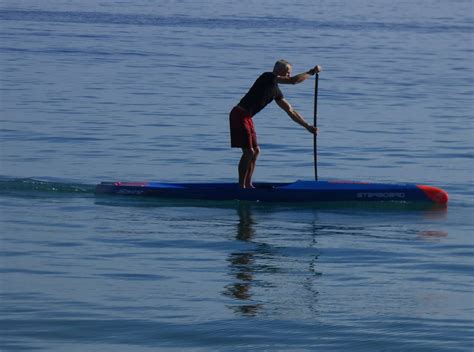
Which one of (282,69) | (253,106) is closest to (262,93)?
(253,106)

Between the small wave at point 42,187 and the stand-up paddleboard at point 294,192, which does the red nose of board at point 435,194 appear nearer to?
the stand-up paddleboard at point 294,192

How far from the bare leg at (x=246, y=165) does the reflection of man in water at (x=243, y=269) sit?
0.45m

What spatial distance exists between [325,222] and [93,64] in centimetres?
2358

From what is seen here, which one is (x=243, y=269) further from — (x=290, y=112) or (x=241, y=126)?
(x=290, y=112)

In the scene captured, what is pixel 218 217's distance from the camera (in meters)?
16.8

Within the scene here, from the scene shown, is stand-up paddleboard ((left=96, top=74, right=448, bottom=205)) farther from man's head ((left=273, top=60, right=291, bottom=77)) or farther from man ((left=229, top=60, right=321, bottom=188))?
man's head ((left=273, top=60, right=291, bottom=77))

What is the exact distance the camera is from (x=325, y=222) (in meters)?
16.6

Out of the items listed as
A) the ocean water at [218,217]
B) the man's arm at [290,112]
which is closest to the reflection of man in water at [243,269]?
the ocean water at [218,217]

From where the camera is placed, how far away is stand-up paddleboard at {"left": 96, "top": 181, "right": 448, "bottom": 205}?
57.0 feet

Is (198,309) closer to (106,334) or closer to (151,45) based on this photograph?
(106,334)

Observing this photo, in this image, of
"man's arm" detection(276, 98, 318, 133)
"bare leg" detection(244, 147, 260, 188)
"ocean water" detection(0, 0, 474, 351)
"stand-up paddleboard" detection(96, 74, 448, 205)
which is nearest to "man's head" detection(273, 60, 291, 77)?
"man's arm" detection(276, 98, 318, 133)

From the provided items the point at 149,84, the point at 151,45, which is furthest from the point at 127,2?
the point at 149,84

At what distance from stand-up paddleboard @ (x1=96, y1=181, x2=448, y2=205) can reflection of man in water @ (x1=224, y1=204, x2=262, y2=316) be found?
444mm

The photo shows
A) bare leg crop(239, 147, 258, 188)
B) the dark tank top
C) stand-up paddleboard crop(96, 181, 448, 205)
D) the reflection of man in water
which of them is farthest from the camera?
stand-up paddleboard crop(96, 181, 448, 205)
